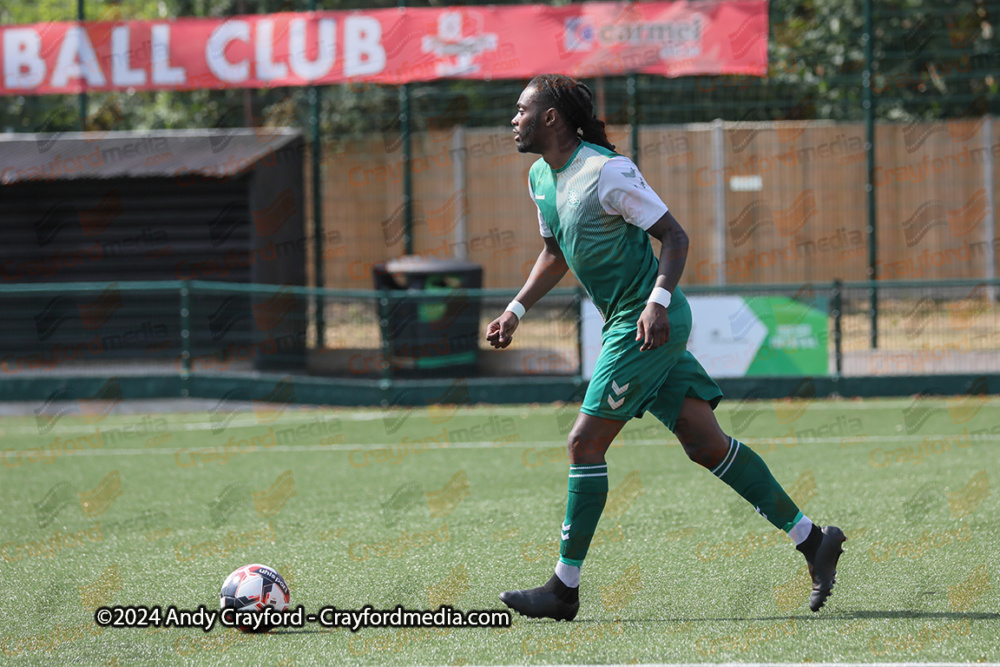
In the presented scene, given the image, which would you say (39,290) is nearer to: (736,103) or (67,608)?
(67,608)

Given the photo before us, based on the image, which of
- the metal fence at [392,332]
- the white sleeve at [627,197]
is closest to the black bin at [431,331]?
the metal fence at [392,332]

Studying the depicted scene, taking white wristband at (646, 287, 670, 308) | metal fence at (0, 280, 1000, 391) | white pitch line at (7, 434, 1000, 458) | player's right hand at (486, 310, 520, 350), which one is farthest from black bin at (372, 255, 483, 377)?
white wristband at (646, 287, 670, 308)

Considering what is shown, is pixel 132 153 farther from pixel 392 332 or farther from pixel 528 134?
pixel 528 134

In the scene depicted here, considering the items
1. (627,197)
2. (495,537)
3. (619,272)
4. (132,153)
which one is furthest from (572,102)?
(132,153)

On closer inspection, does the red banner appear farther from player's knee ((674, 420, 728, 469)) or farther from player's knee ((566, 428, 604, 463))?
player's knee ((566, 428, 604, 463))

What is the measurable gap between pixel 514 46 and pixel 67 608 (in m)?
10.8

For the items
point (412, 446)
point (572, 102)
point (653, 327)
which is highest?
point (572, 102)

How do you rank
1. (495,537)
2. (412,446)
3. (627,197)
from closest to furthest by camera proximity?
(627,197) → (495,537) → (412,446)

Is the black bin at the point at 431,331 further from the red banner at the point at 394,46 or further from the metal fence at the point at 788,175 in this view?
the metal fence at the point at 788,175

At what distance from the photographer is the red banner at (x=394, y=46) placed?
14523 mm

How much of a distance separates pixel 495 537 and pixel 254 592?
6.23 feet

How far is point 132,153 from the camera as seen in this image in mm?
15391

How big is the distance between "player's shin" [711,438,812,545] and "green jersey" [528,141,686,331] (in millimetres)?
656

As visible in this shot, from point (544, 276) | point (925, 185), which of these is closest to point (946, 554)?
point (544, 276)
